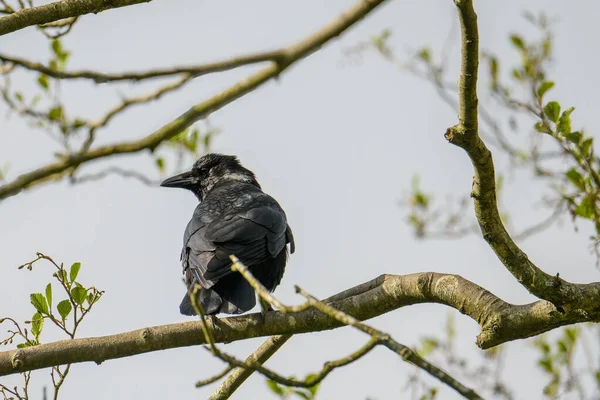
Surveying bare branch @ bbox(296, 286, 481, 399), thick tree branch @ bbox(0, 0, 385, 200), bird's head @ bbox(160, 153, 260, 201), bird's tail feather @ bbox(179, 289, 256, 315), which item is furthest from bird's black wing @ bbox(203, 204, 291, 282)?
thick tree branch @ bbox(0, 0, 385, 200)

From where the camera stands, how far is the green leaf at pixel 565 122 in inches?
180

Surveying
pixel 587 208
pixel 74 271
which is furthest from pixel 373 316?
pixel 74 271

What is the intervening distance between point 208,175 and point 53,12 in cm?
440

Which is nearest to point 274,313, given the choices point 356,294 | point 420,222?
point 356,294

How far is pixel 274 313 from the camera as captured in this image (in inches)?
199

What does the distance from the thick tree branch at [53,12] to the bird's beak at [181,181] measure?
4171 millimetres

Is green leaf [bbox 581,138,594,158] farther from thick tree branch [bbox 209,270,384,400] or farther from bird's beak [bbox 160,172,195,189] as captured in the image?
bird's beak [bbox 160,172,195,189]

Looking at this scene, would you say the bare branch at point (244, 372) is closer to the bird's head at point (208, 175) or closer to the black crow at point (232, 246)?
the black crow at point (232, 246)

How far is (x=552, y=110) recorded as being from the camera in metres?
4.62

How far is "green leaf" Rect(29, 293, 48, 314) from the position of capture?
16.8 ft

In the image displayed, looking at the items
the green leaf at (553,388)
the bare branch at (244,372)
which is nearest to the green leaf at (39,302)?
the bare branch at (244,372)

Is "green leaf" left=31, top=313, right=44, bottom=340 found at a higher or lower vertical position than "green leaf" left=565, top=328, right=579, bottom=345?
lower

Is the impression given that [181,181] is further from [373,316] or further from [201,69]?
[201,69]

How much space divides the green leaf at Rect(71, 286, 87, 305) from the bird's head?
11.9ft
